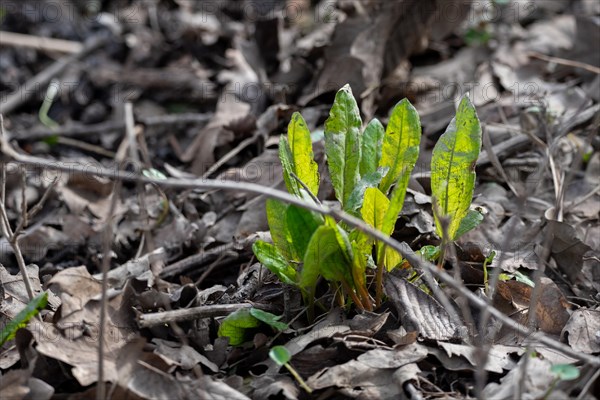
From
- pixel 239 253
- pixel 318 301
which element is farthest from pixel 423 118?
pixel 318 301

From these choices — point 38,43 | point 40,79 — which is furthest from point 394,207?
point 38,43

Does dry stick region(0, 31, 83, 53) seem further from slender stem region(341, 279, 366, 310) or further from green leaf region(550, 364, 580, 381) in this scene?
green leaf region(550, 364, 580, 381)

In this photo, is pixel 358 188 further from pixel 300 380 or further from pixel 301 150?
pixel 300 380

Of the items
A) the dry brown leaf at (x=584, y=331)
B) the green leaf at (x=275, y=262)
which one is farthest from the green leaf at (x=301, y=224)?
the dry brown leaf at (x=584, y=331)

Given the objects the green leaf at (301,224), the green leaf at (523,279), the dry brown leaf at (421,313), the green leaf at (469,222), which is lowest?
the green leaf at (523,279)

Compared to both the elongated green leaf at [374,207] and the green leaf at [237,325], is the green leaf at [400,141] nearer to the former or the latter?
the elongated green leaf at [374,207]
